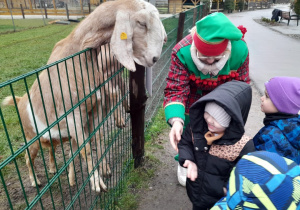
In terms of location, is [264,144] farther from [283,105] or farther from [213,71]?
[213,71]

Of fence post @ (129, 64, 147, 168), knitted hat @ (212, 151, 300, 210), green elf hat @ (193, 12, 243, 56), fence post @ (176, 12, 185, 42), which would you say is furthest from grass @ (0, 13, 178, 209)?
green elf hat @ (193, 12, 243, 56)

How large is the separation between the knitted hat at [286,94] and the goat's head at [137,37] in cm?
93

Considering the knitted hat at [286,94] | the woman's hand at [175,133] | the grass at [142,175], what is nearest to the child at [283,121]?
the knitted hat at [286,94]

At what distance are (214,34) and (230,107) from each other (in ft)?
1.75

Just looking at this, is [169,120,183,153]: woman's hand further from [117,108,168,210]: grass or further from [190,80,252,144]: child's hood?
[117,108,168,210]: grass

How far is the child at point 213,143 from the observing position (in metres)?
1.67

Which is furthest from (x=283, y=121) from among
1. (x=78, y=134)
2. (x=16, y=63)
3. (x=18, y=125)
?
(x=16, y=63)

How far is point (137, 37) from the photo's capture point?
83.3 inches

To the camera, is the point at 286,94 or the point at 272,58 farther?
the point at 272,58

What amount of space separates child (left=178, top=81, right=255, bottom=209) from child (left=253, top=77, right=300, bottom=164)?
149 mm

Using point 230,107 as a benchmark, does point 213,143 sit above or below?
below

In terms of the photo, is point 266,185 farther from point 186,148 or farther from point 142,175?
point 142,175

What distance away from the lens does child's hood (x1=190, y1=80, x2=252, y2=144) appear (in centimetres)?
158

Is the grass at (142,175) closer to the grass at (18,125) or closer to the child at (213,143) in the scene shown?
the grass at (18,125)
